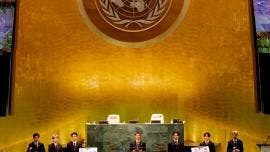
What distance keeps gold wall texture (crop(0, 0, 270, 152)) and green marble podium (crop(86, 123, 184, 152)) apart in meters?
0.90

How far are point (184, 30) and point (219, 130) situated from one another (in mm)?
2462

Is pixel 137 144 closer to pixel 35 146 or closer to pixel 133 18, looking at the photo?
pixel 35 146

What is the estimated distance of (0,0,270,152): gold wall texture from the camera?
36.6 feet

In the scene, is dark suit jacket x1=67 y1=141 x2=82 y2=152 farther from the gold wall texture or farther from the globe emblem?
the globe emblem

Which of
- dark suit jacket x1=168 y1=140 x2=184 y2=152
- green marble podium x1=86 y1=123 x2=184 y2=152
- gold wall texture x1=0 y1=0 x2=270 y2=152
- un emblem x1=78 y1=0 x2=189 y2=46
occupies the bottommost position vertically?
dark suit jacket x1=168 y1=140 x2=184 y2=152

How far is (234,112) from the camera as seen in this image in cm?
1122

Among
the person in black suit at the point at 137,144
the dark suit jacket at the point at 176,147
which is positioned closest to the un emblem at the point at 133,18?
the person in black suit at the point at 137,144

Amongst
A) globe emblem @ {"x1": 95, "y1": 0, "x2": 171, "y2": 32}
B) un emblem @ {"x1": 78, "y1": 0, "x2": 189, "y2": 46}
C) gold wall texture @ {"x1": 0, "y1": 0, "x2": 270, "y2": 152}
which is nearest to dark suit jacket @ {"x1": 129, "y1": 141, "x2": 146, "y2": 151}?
gold wall texture @ {"x1": 0, "y1": 0, "x2": 270, "y2": 152}

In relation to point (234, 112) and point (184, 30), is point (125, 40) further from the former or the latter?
point (234, 112)

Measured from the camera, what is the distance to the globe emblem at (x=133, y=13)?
11367 millimetres

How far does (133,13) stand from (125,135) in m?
2.93

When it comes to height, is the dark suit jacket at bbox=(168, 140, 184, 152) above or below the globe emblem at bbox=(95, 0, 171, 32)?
below

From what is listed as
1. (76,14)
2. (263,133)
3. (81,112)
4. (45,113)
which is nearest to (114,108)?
(81,112)

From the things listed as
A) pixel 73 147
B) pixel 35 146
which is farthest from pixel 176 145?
pixel 35 146
